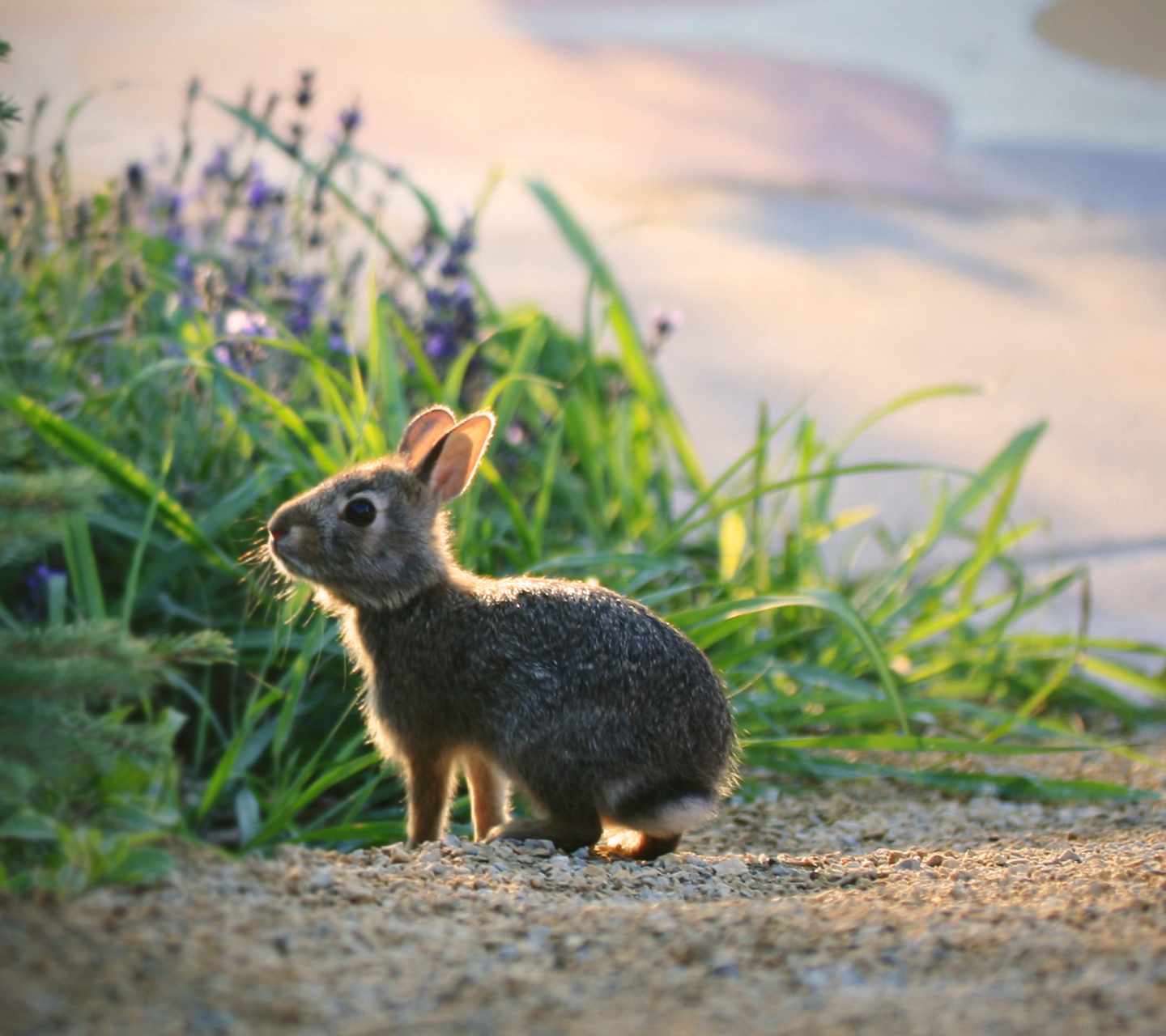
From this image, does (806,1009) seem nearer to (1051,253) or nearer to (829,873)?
(829,873)

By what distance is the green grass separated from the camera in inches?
127

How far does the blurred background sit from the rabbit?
144 centimetres

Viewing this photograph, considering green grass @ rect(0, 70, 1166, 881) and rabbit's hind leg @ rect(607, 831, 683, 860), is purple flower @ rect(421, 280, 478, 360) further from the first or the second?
rabbit's hind leg @ rect(607, 831, 683, 860)

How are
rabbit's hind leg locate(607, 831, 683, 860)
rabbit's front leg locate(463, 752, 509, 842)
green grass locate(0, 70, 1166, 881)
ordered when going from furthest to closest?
green grass locate(0, 70, 1166, 881)
rabbit's front leg locate(463, 752, 509, 842)
rabbit's hind leg locate(607, 831, 683, 860)

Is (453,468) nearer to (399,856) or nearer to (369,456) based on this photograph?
(369,456)

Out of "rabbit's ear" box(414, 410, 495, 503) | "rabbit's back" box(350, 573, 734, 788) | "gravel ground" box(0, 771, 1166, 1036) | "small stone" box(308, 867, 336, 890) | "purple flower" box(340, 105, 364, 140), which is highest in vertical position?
"purple flower" box(340, 105, 364, 140)

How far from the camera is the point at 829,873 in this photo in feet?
8.73

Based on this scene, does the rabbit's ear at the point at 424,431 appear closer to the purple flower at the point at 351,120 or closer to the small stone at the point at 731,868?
the small stone at the point at 731,868

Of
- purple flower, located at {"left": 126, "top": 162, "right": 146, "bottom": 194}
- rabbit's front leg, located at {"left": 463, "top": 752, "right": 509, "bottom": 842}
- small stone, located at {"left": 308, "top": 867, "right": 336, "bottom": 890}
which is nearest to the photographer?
small stone, located at {"left": 308, "top": 867, "right": 336, "bottom": 890}

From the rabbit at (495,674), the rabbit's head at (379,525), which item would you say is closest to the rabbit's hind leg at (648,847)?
the rabbit at (495,674)

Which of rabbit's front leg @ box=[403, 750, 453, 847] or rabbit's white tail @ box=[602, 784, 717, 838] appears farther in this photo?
rabbit's front leg @ box=[403, 750, 453, 847]

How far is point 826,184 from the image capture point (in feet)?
30.5

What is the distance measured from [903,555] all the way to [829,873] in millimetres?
2114

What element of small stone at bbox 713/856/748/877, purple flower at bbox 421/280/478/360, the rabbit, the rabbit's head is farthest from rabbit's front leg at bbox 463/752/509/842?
purple flower at bbox 421/280/478/360
